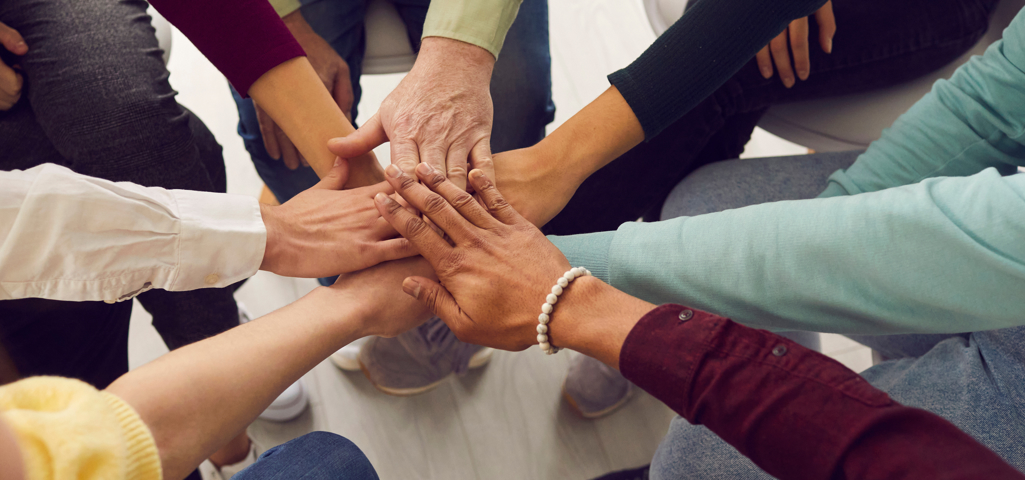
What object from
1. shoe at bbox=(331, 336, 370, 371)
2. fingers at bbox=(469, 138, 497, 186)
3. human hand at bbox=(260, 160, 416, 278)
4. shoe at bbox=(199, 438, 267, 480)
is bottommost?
shoe at bbox=(199, 438, 267, 480)

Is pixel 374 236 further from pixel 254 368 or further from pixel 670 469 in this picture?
pixel 670 469

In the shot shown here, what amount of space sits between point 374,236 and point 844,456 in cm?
68

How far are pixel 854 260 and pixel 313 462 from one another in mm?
757

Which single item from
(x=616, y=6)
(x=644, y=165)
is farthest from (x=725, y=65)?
(x=616, y=6)

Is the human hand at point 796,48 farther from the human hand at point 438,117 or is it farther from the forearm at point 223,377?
the forearm at point 223,377

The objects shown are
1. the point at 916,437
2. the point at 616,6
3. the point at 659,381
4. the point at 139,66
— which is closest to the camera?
the point at 916,437

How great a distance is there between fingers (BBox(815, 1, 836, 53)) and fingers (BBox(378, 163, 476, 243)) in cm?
74

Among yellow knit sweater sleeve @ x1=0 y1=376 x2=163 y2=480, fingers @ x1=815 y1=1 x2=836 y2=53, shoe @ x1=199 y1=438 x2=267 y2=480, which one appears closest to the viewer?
yellow knit sweater sleeve @ x1=0 y1=376 x2=163 y2=480

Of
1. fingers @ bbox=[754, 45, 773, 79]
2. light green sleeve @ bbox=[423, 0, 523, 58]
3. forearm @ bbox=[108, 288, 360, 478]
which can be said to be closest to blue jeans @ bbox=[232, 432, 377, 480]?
forearm @ bbox=[108, 288, 360, 478]

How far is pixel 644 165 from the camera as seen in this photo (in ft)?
3.51

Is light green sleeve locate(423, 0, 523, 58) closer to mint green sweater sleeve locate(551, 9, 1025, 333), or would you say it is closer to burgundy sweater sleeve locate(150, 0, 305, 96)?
burgundy sweater sleeve locate(150, 0, 305, 96)

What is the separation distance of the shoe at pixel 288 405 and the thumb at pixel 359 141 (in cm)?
56

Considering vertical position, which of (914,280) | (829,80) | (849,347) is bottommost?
(849,347)

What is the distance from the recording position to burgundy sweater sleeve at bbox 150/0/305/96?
2.94 feet
